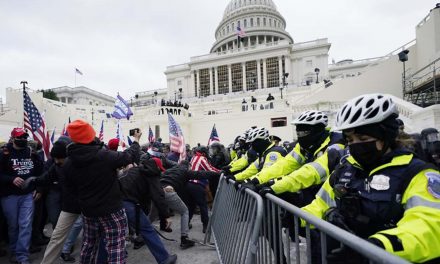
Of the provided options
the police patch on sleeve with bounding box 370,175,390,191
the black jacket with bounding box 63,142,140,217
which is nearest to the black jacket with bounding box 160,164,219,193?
the black jacket with bounding box 63,142,140,217

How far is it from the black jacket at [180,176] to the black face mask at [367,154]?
402 cm

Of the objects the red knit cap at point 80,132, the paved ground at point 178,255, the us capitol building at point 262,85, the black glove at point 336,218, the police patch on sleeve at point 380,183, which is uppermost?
the us capitol building at point 262,85

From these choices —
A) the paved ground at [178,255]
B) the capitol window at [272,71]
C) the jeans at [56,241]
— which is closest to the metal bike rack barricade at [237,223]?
the paved ground at [178,255]

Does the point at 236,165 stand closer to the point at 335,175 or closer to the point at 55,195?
the point at 55,195

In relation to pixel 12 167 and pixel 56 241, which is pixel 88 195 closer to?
pixel 56 241

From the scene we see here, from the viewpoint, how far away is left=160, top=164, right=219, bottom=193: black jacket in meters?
5.49

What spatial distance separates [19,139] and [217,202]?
328 centimetres

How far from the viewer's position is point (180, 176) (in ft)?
18.6

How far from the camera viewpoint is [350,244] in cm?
125

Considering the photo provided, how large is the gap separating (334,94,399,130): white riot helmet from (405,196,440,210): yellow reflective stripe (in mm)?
536

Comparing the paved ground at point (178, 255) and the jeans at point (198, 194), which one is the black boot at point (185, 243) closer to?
the paved ground at point (178, 255)

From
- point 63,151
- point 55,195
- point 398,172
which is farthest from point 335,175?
point 55,195

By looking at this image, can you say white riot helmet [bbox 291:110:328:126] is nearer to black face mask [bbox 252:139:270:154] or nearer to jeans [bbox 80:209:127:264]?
black face mask [bbox 252:139:270:154]

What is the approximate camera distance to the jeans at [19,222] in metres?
4.32
